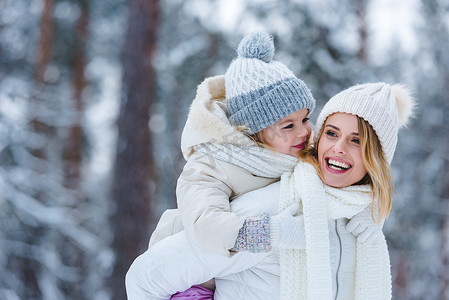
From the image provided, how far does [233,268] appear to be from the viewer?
1.65 m

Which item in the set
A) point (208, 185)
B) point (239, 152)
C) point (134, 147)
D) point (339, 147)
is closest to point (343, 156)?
point (339, 147)

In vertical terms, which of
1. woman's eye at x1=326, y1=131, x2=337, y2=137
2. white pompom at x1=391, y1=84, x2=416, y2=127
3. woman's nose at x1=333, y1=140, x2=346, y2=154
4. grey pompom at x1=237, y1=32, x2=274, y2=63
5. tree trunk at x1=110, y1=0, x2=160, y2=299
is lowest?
tree trunk at x1=110, y1=0, x2=160, y2=299

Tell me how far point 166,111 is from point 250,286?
751 centimetres

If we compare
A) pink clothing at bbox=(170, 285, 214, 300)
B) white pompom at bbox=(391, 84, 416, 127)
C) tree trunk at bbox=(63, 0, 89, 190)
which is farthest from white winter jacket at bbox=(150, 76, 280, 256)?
tree trunk at bbox=(63, 0, 89, 190)

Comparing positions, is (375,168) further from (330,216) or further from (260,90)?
(260,90)

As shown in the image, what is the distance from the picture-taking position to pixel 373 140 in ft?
5.64

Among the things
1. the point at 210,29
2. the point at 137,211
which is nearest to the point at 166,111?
the point at 210,29

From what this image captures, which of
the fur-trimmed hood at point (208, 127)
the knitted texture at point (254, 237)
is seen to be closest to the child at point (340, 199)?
the knitted texture at point (254, 237)

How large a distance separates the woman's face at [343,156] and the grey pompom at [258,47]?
1.41 ft

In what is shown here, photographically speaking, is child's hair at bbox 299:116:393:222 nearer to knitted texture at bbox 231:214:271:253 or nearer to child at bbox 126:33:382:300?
child at bbox 126:33:382:300

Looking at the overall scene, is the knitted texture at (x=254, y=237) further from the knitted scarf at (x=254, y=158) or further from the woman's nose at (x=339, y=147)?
the woman's nose at (x=339, y=147)

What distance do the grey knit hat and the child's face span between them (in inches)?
1.2

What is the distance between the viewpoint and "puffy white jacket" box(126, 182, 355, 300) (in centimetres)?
164

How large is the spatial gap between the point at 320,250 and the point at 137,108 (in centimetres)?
455
